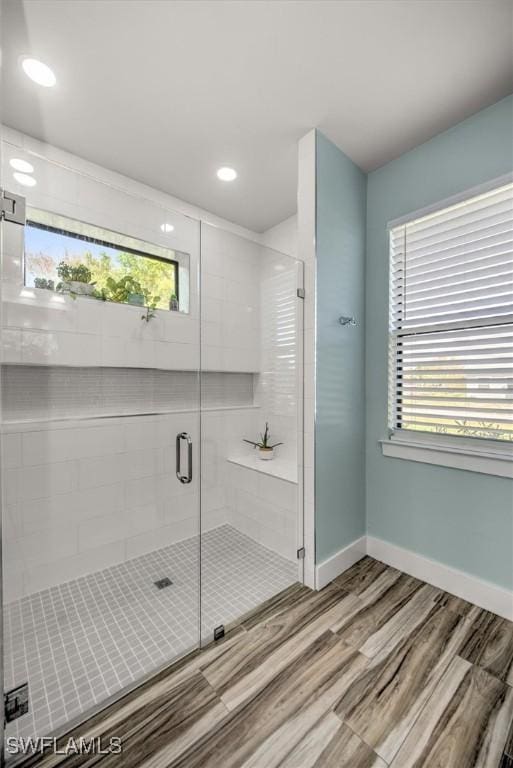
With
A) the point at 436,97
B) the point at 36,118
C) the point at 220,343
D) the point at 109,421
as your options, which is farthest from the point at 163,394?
the point at 436,97

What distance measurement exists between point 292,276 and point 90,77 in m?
1.36

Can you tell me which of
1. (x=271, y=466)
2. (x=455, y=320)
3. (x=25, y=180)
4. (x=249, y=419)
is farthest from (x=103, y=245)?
(x=455, y=320)

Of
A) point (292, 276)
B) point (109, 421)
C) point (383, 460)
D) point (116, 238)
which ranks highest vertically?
point (116, 238)

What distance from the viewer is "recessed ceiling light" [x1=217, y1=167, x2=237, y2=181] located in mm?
2221

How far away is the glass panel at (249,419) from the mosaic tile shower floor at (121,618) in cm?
1

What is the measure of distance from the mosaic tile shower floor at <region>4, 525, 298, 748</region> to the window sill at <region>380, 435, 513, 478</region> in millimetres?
978

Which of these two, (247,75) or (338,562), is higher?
(247,75)

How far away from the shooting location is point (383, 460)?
2139 mm

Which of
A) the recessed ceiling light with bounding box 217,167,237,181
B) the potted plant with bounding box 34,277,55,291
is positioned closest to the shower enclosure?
the potted plant with bounding box 34,277,55,291

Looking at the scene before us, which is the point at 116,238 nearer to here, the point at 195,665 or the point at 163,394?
the point at 163,394

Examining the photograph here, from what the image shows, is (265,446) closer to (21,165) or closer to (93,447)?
(93,447)

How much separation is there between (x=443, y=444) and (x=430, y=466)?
0.15 meters

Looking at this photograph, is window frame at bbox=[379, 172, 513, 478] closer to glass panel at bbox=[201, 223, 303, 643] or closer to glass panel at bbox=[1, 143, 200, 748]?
glass panel at bbox=[201, 223, 303, 643]

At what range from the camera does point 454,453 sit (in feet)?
5.90
